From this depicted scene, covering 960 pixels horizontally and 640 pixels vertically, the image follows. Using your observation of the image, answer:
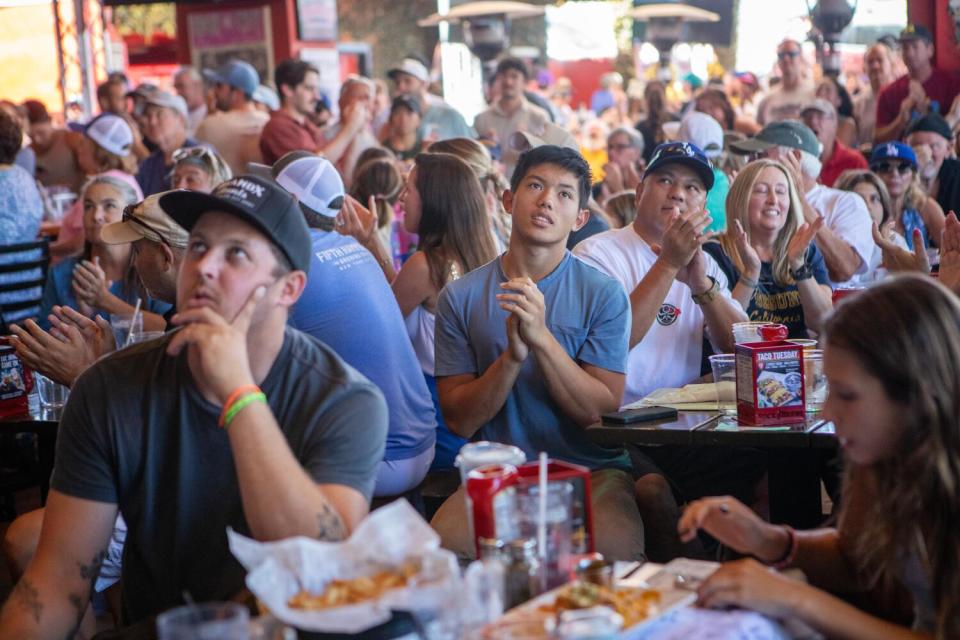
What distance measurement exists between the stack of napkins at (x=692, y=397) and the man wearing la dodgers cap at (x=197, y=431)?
141cm

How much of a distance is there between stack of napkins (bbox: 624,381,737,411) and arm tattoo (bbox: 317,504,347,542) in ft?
5.00

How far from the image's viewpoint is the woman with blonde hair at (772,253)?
4.61 meters

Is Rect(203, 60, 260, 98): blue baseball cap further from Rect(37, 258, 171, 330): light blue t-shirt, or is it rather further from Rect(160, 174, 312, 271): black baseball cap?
Rect(160, 174, 312, 271): black baseball cap

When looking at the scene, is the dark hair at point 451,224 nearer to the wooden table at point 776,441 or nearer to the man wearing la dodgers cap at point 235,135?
the wooden table at point 776,441

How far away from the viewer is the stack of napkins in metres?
3.49

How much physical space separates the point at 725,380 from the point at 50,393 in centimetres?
227

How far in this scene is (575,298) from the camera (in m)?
3.73

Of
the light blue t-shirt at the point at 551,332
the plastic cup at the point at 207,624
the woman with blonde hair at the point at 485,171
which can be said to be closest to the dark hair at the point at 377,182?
the woman with blonde hair at the point at 485,171

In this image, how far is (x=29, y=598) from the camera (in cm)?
227

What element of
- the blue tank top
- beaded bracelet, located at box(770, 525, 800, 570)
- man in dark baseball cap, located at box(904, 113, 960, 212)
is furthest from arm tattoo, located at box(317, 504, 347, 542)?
man in dark baseball cap, located at box(904, 113, 960, 212)

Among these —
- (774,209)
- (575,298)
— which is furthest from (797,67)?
(575,298)

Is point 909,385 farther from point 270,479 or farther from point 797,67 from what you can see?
point 797,67

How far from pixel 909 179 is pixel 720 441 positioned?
169 inches

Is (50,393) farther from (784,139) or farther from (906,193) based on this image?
Answer: (906,193)
